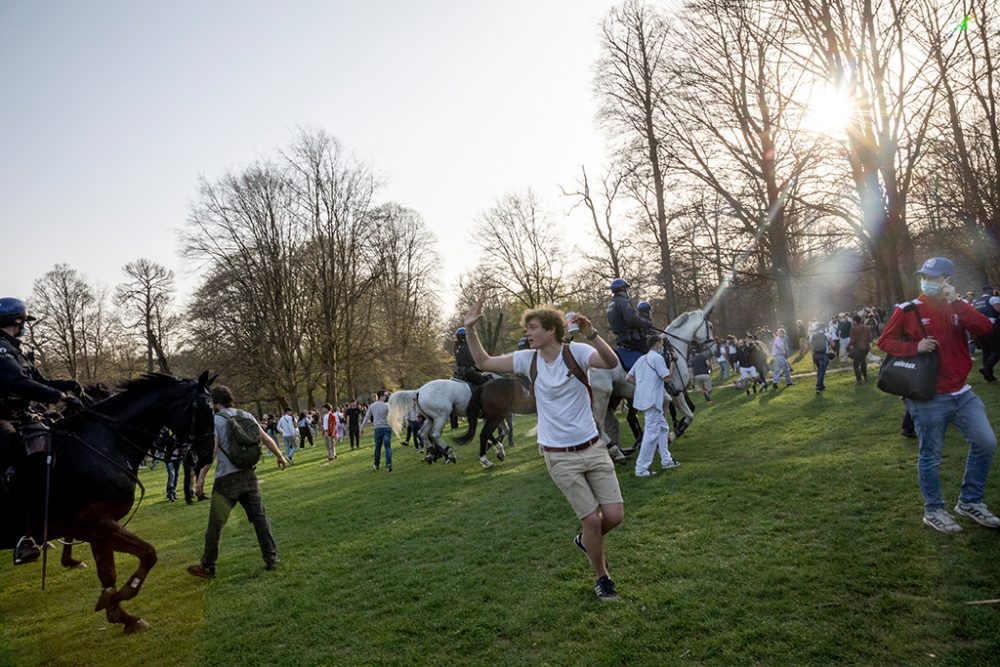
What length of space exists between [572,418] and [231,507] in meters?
4.25

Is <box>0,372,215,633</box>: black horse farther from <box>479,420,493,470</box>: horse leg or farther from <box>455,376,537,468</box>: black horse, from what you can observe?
<box>455,376,537,468</box>: black horse

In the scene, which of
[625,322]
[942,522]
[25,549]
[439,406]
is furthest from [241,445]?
[439,406]

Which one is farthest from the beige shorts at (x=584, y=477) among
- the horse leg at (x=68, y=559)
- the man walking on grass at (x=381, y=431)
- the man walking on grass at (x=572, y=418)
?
the man walking on grass at (x=381, y=431)

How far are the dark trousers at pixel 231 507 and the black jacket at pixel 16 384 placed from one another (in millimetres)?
1969

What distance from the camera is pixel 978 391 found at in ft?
40.8

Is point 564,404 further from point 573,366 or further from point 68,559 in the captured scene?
point 68,559

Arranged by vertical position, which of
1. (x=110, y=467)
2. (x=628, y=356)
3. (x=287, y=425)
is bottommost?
(x=287, y=425)

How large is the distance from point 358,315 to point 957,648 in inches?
1414

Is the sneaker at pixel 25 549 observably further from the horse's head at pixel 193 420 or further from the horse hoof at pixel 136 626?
the horse's head at pixel 193 420

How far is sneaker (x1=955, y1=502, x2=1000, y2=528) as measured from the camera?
5.29 meters

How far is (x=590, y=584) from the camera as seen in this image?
5.29 metres

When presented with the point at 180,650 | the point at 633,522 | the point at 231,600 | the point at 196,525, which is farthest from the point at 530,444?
the point at 180,650

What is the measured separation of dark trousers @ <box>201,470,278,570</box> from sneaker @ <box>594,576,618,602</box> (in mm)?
3830

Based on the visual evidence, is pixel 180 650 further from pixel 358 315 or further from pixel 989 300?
pixel 358 315
